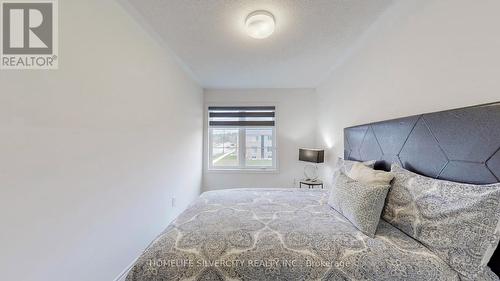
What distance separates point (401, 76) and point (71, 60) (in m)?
2.42

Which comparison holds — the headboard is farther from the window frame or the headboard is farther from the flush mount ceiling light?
the window frame

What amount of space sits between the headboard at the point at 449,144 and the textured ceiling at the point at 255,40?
105 centimetres

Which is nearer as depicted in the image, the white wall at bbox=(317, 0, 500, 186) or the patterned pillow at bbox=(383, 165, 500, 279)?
the patterned pillow at bbox=(383, 165, 500, 279)

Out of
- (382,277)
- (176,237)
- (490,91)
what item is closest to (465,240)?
(382,277)

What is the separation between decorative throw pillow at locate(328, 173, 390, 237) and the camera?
4.28ft

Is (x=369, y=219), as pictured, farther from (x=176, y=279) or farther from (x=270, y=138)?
(x=270, y=138)

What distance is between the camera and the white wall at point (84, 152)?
3.31 ft

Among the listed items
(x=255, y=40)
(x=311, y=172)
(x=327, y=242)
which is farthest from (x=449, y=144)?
(x=311, y=172)

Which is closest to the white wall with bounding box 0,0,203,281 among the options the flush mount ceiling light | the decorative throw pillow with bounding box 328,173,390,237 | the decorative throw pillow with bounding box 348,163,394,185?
the flush mount ceiling light

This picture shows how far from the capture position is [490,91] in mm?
1070

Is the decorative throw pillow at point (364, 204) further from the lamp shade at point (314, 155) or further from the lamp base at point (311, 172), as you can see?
the lamp base at point (311, 172)

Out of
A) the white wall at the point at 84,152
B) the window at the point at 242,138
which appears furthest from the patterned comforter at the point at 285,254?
the window at the point at 242,138

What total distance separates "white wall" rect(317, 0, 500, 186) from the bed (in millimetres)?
156

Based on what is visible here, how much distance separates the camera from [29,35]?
1.20 meters
